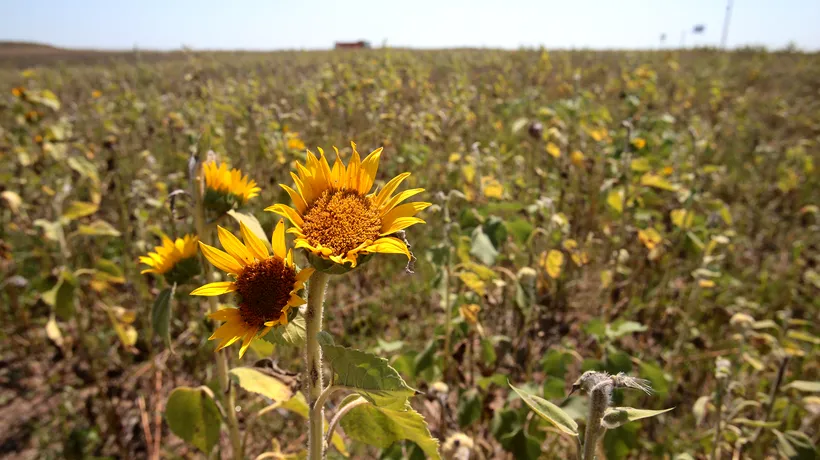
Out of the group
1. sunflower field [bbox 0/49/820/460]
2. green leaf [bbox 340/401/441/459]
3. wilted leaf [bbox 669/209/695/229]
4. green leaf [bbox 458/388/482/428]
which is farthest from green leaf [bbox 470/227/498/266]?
wilted leaf [bbox 669/209/695/229]

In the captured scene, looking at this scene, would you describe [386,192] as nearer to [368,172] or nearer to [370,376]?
[368,172]

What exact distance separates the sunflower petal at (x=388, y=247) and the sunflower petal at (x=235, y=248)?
234mm

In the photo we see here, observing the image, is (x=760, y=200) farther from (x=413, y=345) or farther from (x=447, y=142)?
(x=413, y=345)

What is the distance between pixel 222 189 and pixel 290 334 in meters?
0.51

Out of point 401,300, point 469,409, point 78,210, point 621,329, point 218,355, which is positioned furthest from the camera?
point 401,300

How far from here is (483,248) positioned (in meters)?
1.69

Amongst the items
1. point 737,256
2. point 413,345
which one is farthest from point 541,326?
point 737,256

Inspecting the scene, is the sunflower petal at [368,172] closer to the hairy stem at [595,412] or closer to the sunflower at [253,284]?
the sunflower at [253,284]

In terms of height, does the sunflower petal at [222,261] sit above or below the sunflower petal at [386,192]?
below

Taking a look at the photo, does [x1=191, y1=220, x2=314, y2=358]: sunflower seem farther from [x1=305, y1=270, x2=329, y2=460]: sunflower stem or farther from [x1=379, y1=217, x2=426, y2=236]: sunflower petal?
[x1=379, y1=217, x2=426, y2=236]: sunflower petal

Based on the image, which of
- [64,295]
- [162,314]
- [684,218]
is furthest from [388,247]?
[684,218]

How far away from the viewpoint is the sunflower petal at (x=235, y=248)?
81 centimetres

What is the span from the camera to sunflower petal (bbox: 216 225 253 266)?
809mm

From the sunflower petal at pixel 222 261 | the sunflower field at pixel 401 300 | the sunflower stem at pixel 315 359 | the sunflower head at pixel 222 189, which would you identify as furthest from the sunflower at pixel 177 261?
the sunflower stem at pixel 315 359
